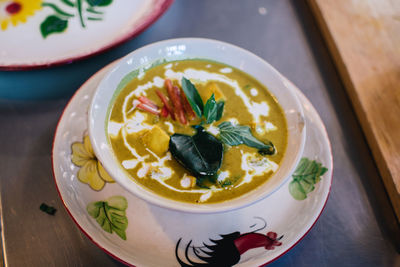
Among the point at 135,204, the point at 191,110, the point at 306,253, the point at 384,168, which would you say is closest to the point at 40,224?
the point at 135,204

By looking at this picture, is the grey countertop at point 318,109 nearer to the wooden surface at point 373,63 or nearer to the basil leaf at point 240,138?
the wooden surface at point 373,63

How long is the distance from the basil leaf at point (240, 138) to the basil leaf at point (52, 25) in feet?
3.18

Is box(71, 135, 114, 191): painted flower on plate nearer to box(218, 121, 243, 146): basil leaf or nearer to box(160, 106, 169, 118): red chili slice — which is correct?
box(160, 106, 169, 118): red chili slice

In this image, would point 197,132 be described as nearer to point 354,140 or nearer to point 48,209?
point 48,209

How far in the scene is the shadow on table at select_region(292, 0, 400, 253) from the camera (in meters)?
1.24

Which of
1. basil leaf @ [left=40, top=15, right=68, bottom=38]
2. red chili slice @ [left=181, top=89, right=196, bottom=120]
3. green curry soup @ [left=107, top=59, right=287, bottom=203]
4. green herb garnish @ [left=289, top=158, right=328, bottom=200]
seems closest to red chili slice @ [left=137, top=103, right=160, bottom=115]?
green curry soup @ [left=107, top=59, right=287, bottom=203]

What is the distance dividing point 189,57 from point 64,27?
678 millimetres

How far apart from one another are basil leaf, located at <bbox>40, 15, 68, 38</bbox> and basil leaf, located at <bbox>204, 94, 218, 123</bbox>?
35.3 inches

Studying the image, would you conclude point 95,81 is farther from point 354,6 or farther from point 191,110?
point 354,6

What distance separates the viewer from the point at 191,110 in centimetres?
124

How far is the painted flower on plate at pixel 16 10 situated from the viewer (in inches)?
63.0

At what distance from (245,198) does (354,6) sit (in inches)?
56.2

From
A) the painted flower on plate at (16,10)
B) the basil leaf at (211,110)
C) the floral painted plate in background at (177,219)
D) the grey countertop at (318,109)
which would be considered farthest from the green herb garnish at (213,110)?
the painted flower on plate at (16,10)

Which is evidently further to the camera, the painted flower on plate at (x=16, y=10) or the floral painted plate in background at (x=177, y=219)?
the painted flower on plate at (x=16, y=10)
